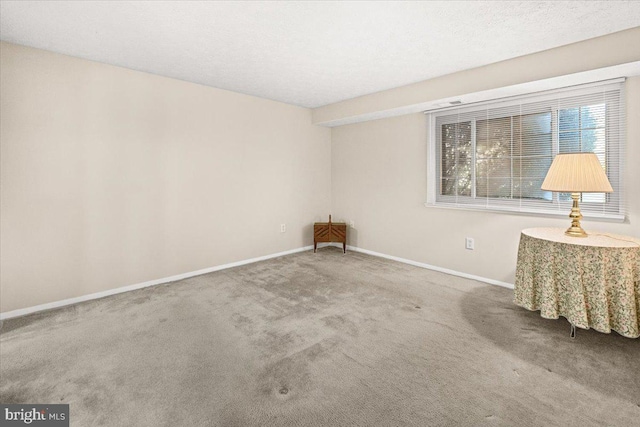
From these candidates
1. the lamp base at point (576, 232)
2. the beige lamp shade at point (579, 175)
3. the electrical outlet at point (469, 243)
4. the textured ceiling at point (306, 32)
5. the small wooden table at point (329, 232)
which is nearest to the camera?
the textured ceiling at point (306, 32)

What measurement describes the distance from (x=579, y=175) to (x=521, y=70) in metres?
1.17

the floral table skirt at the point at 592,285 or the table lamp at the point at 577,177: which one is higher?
the table lamp at the point at 577,177

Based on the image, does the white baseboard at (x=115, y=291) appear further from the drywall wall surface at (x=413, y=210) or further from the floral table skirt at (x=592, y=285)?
the floral table skirt at (x=592, y=285)

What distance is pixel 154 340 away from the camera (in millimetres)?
2291

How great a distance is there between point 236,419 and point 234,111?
361 cm

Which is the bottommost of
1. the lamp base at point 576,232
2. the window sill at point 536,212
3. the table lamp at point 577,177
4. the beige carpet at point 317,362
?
the beige carpet at point 317,362

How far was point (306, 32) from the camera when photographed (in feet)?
7.87

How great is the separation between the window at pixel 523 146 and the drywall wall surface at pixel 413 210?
98 millimetres

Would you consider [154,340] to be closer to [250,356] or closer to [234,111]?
[250,356]

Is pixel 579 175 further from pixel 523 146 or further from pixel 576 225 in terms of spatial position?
pixel 523 146

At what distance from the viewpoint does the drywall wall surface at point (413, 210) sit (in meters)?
2.73

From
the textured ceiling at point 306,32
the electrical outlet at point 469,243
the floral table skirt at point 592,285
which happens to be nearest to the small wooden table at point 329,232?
the electrical outlet at point 469,243

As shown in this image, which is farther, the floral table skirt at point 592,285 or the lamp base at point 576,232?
the lamp base at point 576,232

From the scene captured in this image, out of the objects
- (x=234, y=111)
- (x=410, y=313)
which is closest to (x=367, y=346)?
(x=410, y=313)
